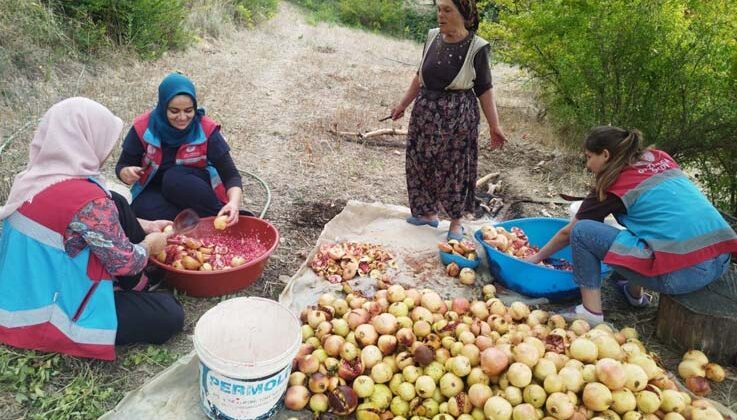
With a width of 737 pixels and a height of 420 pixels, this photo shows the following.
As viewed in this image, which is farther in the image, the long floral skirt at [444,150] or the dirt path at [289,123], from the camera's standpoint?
the dirt path at [289,123]

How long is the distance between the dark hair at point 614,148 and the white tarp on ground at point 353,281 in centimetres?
82

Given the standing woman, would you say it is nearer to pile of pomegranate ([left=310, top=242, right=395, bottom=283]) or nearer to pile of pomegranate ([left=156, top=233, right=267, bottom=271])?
pile of pomegranate ([left=310, top=242, right=395, bottom=283])

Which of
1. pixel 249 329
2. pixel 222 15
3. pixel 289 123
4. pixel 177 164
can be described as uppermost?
pixel 177 164

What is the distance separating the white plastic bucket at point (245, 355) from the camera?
2.04 metres

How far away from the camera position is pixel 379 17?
69.7 feet

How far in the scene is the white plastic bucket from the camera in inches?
80.3

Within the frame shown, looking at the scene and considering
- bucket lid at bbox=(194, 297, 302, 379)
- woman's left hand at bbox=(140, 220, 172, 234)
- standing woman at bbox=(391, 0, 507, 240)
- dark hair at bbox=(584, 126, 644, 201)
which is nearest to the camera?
bucket lid at bbox=(194, 297, 302, 379)

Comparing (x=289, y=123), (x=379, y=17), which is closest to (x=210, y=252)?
(x=289, y=123)

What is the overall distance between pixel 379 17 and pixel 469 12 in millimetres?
18976

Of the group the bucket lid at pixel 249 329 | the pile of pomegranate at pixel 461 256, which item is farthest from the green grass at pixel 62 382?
the pile of pomegranate at pixel 461 256

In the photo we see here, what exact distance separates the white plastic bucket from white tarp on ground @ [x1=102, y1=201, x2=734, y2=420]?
0.20 metres

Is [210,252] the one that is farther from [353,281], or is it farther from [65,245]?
[65,245]

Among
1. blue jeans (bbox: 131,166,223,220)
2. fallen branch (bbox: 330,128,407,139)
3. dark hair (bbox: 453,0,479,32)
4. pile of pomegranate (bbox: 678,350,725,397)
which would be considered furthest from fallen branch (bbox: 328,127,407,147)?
pile of pomegranate (bbox: 678,350,725,397)

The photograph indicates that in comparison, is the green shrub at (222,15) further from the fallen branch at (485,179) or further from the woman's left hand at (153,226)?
the woman's left hand at (153,226)
